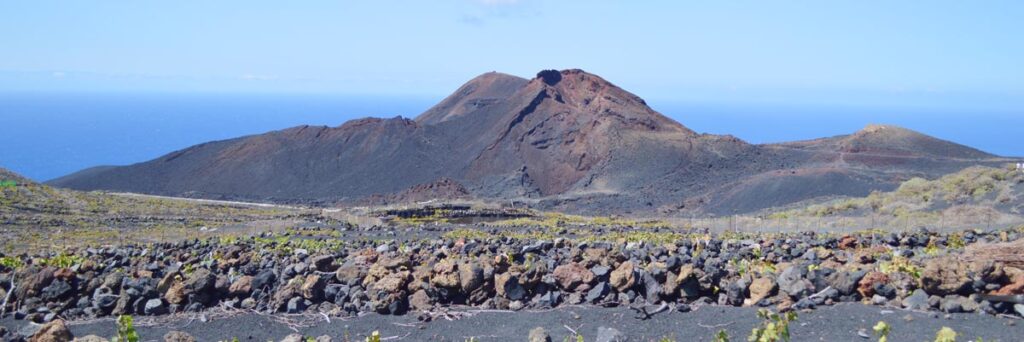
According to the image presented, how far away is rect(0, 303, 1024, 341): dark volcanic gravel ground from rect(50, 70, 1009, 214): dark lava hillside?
99.1ft

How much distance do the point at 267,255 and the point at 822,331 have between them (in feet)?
25.1

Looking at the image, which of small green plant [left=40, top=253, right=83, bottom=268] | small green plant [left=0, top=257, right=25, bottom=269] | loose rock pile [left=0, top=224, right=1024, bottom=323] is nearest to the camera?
loose rock pile [left=0, top=224, right=1024, bottom=323]

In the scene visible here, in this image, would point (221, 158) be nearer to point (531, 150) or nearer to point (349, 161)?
point (349, 161)

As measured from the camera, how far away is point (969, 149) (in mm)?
48688

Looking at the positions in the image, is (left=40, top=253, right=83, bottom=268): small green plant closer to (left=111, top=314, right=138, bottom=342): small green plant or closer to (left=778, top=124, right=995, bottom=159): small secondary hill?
(left=111, top=314, right=138, bottom=342): small green plant

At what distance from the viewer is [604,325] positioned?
707cm

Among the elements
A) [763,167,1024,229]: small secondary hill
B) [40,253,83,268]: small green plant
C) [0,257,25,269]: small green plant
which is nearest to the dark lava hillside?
[763,167,1024,229]: small secondary hill

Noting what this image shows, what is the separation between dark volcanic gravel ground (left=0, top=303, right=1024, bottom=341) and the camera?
6.51m

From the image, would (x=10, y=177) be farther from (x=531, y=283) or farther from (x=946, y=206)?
(x=946, y=206)

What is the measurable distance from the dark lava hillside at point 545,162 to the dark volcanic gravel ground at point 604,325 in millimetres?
30194

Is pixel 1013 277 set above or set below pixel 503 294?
above

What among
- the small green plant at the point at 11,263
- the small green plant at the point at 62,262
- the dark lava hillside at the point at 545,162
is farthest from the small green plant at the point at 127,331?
the dark lava hillside at the point at 545,162

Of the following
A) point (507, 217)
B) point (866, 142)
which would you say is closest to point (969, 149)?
point (866, 142)

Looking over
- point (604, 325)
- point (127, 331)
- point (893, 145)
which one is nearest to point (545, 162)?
point (893, 145)
